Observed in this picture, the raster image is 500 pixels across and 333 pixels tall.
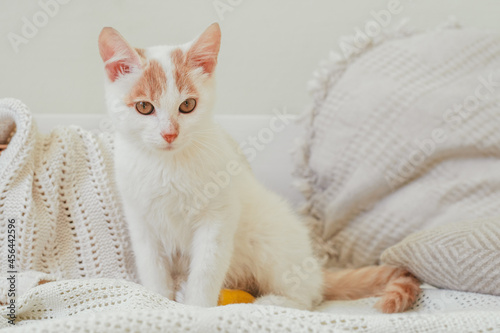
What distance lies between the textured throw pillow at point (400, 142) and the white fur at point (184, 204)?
39 centimetres

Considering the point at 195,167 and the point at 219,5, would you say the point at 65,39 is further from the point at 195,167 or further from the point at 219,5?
the point at 195,167

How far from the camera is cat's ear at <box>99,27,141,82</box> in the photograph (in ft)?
2.97

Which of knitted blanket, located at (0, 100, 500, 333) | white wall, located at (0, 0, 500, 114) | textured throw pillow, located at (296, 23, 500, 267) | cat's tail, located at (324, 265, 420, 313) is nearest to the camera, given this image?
knitted blanket, located at (0, 100, 500, 333)

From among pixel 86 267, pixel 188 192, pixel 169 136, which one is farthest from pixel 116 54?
pixel 86 267

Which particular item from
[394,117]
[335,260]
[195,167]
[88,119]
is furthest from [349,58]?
[88,119]

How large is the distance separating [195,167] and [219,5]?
93 cm

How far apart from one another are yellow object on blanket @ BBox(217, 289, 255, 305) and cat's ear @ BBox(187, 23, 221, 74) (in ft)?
1.67

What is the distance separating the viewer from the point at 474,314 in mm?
724

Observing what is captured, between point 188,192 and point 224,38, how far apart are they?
920mm

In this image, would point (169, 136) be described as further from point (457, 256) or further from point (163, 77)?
point (457, 256)

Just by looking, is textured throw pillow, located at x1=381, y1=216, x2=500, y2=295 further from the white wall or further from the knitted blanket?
the white wall

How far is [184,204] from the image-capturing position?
977 mm

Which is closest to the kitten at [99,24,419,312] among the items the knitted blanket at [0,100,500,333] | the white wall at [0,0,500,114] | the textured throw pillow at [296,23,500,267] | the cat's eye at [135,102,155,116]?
the cat's eye at [135,102,155,116]

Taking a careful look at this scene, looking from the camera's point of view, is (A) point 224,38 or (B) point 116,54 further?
(A) point 224,38
